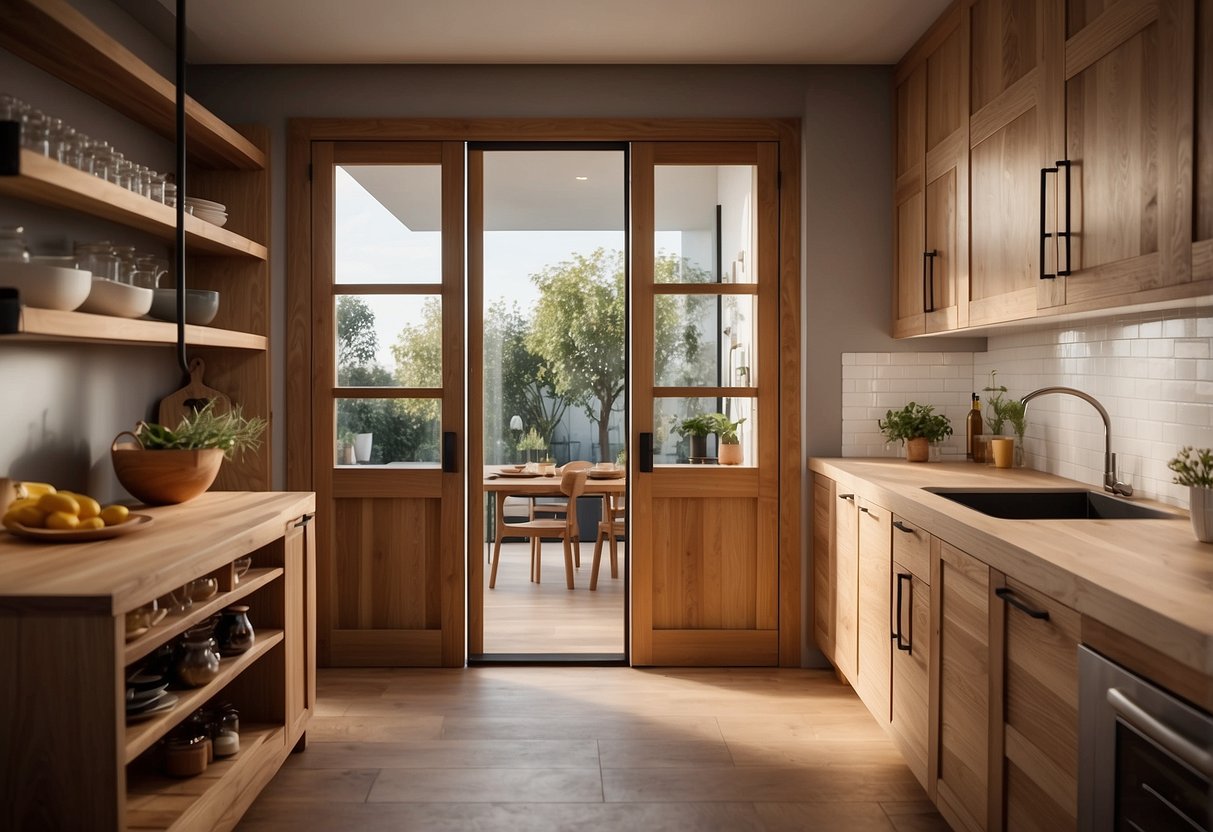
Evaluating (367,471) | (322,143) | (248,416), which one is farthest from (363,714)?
(322,143)

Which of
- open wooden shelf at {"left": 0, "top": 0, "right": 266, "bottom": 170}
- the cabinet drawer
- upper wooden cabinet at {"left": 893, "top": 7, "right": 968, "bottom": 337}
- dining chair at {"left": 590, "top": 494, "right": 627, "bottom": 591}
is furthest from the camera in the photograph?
dining chair at {"left": 590, "top": 494, "right": 627, "bottom": 591}

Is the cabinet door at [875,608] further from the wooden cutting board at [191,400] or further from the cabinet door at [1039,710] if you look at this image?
the wooden cutting board at [191,400]

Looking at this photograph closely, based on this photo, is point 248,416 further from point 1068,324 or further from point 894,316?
point 1068,324

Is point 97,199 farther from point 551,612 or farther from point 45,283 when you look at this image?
point 551,612

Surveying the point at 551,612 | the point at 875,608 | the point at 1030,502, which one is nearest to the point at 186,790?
the point at 875,608

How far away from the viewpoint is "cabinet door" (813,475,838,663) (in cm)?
358

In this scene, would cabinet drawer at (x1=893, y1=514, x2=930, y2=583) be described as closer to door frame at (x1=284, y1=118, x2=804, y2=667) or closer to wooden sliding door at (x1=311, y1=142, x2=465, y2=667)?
door frame at (x1=284, y1=118, x2=804, y2=667)

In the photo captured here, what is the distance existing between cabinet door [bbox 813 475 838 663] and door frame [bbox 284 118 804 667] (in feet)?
0.27

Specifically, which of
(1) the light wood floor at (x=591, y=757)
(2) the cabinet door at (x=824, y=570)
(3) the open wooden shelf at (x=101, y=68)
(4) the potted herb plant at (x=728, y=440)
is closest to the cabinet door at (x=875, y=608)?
(1) the light wood floor at (x=591, y=757)

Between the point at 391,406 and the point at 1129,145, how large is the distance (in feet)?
9.67

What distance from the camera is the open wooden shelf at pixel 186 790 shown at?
2014mm

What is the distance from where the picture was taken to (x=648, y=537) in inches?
154

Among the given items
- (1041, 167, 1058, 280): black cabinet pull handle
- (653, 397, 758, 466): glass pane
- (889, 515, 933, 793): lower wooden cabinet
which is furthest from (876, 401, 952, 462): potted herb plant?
(1041, 167, 1058, 280): black cabinet pull handle

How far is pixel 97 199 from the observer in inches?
90.1
